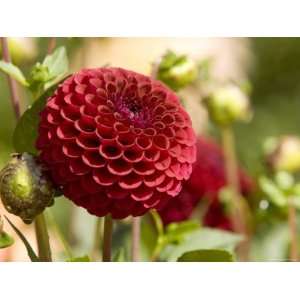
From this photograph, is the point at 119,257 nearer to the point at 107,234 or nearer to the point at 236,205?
the point at 107,234

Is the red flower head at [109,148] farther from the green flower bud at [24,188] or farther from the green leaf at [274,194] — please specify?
the green leaf at [274,194]

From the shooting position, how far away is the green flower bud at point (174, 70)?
53 cm

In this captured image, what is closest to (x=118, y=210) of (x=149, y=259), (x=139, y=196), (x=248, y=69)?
(x=139, y=196)

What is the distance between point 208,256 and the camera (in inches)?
18.2

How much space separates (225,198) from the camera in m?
0.68

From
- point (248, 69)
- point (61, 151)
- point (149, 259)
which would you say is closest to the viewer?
point (61, 151)

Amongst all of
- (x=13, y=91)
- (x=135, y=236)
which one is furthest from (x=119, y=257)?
(x=13, y=91)

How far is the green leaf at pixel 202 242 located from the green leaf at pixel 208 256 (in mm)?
85

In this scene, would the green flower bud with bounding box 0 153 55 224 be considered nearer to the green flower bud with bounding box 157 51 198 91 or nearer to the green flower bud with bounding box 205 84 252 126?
the green flower bud with bounding box 157 51 198 91

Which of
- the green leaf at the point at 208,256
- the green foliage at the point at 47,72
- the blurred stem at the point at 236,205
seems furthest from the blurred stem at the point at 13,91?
the blurred stem at the point at 236,205

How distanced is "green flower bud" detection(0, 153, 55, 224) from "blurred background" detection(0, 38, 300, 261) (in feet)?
0.47

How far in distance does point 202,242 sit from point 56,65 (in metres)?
0.18
